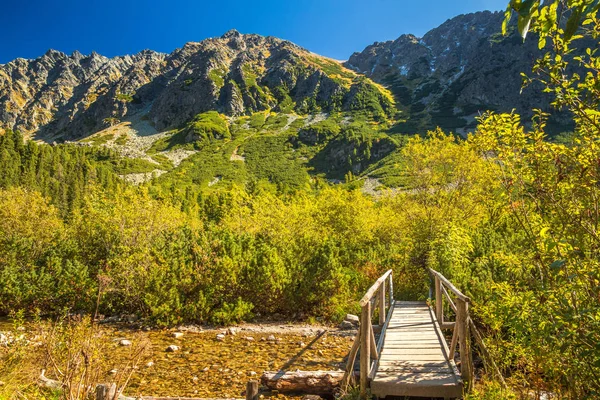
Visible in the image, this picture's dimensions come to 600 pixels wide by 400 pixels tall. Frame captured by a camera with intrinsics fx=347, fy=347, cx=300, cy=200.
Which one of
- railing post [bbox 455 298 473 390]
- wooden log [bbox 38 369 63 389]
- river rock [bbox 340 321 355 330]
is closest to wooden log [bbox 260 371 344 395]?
railing post [bbox 455 298 473 390]

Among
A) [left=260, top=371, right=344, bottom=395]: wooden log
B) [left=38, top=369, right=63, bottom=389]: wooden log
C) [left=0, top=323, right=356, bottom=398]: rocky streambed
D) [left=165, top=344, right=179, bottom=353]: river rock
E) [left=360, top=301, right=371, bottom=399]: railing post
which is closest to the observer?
[left=360, top=301, right=371, bottom=399]: railing post

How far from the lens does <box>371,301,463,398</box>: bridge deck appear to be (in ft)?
18.7

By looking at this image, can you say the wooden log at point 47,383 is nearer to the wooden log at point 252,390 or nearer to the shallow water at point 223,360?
the shallow water at point 223,360

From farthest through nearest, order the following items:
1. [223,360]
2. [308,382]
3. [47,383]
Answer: [223,360] < [308,382] < [47,383]

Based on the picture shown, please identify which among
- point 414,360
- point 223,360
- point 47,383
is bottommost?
point 223,360

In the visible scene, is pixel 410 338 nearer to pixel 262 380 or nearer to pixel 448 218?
pixel 262 380

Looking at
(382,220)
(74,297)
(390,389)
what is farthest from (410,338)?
(382,220)

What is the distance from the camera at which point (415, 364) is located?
21.8 ft

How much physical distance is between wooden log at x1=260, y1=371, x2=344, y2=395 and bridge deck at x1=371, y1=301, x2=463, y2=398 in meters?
1.32

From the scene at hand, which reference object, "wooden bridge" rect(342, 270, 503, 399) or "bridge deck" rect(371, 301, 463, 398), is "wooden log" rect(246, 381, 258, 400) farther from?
"bridge deck" rect(371, 301, 463, 398)

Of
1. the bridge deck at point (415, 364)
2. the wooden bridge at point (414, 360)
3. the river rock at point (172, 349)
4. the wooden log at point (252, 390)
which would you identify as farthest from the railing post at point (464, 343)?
the river rock at point (172, 349)

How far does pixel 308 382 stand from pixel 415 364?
246cm

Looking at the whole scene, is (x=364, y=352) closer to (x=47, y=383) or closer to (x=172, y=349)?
(x=47, y=383)

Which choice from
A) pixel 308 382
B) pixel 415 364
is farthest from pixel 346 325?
pixel 415 364
